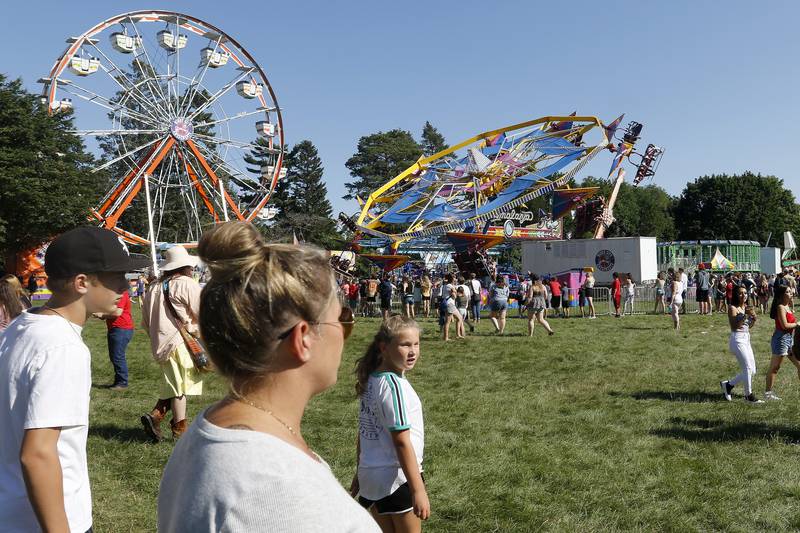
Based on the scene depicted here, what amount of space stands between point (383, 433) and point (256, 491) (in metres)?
2.07

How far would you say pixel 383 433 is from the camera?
3088 mm

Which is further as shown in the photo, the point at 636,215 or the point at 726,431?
the point at 636,215

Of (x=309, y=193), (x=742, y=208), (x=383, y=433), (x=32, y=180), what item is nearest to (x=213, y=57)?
(x=32, y=180)

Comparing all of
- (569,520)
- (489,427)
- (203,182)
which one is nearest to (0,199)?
(203,182)

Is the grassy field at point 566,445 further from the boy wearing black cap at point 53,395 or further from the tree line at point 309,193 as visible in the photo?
the tree line at point 309,193

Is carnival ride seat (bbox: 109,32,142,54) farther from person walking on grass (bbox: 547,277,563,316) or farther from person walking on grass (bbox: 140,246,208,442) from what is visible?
person walking on grass (bbox: 140,246,208,442)

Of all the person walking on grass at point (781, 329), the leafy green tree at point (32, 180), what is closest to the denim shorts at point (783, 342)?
the person walking on grass at point (781, 329)

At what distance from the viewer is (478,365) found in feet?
38.4

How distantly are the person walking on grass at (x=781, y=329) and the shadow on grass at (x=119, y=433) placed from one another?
7402 mm

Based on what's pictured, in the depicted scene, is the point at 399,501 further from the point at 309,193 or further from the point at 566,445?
the point at 309,193

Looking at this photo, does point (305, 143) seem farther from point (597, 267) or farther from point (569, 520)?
point (569, 520)

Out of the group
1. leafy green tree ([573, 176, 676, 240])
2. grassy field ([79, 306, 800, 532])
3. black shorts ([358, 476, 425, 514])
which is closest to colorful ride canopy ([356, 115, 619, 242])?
grassy field ([79, 306, 800, 532])

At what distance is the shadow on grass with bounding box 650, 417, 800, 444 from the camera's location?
6637 millimetres

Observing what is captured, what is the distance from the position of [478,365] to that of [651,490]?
6.52 m
